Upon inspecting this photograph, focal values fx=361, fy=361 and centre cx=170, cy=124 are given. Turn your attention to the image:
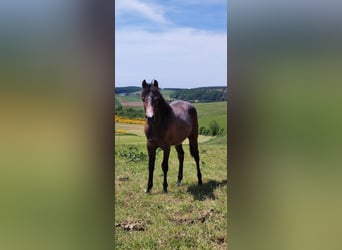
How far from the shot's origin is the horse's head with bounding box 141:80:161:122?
1431mm

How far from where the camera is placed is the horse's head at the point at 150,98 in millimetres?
1431

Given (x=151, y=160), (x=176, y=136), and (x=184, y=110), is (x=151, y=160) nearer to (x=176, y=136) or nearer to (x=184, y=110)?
(x=176, y=136)

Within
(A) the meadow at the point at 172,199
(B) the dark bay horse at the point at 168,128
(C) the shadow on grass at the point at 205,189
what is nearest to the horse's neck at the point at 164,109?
(B) the dark bay horse at the point at 168,128

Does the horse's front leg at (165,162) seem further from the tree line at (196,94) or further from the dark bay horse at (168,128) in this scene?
the tree line at (196,94)

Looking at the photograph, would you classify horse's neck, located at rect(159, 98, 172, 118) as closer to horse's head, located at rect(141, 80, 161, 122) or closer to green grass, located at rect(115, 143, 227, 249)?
horse's head, located at rect(141, 80, 161, 122)

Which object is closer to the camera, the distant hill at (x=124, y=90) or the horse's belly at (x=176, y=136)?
the distant hill at (x=124, y=90)

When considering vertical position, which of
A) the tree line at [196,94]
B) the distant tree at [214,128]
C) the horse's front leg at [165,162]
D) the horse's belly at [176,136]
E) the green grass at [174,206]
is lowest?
the green grass at [174,206]

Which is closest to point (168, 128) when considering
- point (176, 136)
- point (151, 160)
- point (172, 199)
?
point (176, 136)

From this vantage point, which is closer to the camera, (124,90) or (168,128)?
(124,90)

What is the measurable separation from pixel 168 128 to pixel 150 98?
0.49 feet

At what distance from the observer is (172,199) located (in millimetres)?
1453

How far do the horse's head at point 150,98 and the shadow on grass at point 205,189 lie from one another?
1.08 feet
